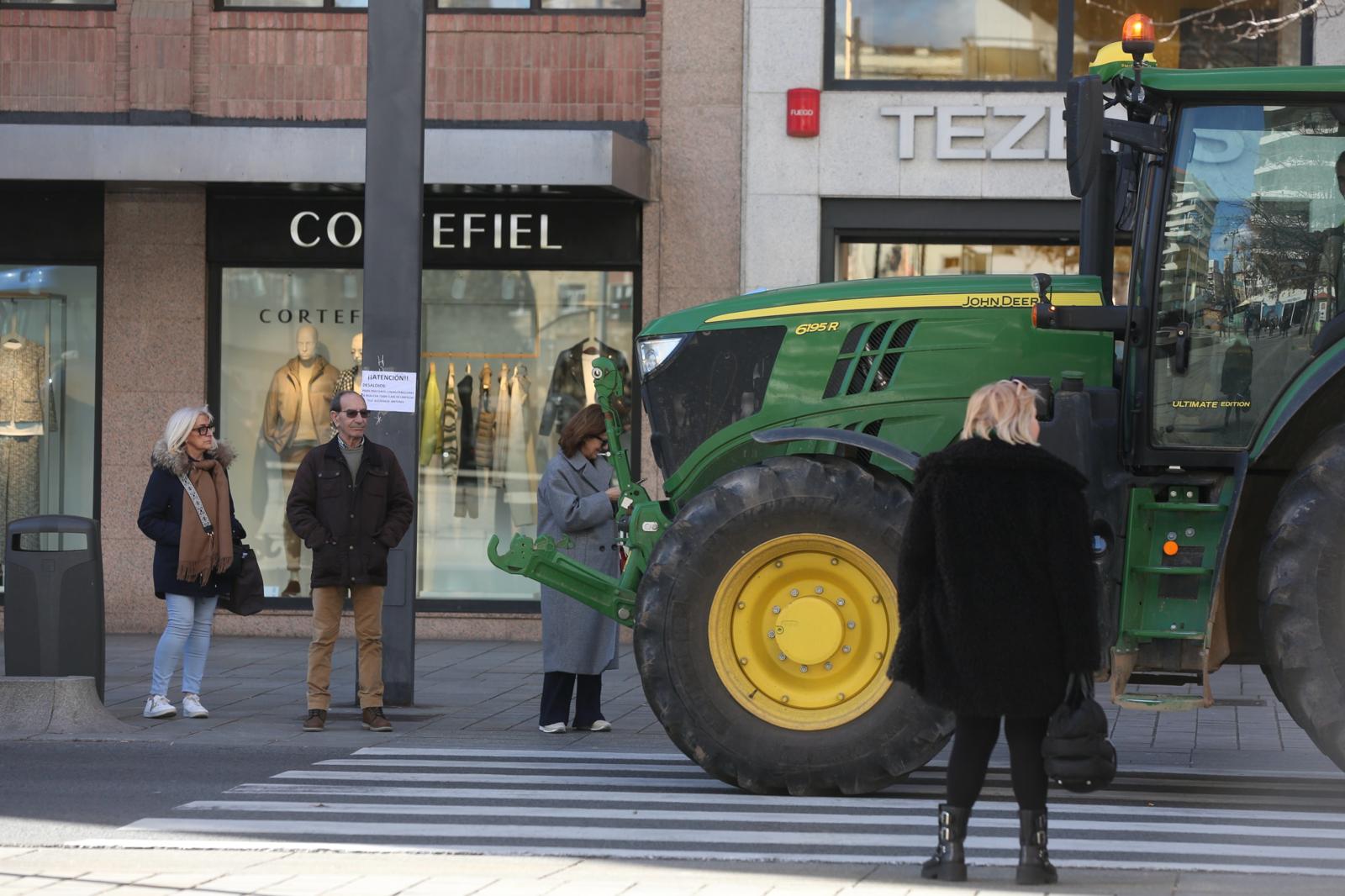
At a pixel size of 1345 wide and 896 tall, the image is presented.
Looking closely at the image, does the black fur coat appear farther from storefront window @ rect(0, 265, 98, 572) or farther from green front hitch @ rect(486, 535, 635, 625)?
storefront window @ rect(0, 265, 98, 572)

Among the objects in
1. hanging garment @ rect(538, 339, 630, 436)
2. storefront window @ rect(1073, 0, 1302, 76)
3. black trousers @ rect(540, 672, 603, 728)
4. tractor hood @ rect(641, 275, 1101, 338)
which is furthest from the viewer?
hanging garment @ rect(538, 339, 630, 436)

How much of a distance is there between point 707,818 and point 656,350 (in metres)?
2.46

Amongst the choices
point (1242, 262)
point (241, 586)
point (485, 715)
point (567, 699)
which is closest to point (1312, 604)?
point (1242, 262)

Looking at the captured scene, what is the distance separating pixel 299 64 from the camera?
16.5 meters

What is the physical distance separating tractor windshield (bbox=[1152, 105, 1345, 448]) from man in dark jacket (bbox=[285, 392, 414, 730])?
4414mm

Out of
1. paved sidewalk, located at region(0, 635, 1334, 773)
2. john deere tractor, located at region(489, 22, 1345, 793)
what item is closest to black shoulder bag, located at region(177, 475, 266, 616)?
paved sidewalk, located at region(0, 635, 1334, 773)

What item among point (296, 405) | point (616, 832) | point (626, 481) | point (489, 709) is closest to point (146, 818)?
point (616, 832)

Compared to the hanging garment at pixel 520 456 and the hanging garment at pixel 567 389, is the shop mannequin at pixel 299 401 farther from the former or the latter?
the hanging garment at pixel 567 389

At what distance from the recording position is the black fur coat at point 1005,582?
21.9 feet

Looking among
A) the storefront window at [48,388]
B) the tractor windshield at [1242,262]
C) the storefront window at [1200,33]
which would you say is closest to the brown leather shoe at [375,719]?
the tractor windshield at [1242,262]

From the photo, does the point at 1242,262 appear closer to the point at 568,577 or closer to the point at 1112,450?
the point at 1112,450

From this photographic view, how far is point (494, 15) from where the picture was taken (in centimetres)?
1641

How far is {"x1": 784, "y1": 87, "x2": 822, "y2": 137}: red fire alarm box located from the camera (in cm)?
1614

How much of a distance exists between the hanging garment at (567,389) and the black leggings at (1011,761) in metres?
10.2
